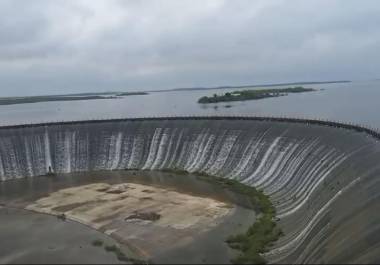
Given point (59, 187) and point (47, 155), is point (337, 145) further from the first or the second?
point (47, 155)

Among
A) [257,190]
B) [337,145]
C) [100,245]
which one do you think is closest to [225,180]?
[257,190]

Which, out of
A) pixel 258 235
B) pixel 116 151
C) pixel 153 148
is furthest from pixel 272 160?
pixel 116 151

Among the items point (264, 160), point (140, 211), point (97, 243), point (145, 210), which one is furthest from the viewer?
point (264, 160)

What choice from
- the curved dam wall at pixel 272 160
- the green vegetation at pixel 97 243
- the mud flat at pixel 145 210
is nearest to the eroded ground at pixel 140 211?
the mud flat at pixel 145 210

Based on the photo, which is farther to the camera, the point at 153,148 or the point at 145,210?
the point at 153,148

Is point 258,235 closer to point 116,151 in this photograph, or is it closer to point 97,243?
point 97,243

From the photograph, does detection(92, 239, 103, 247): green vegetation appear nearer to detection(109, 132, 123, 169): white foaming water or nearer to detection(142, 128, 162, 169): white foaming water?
detection(142, 128, 162, 169): white foaming water
